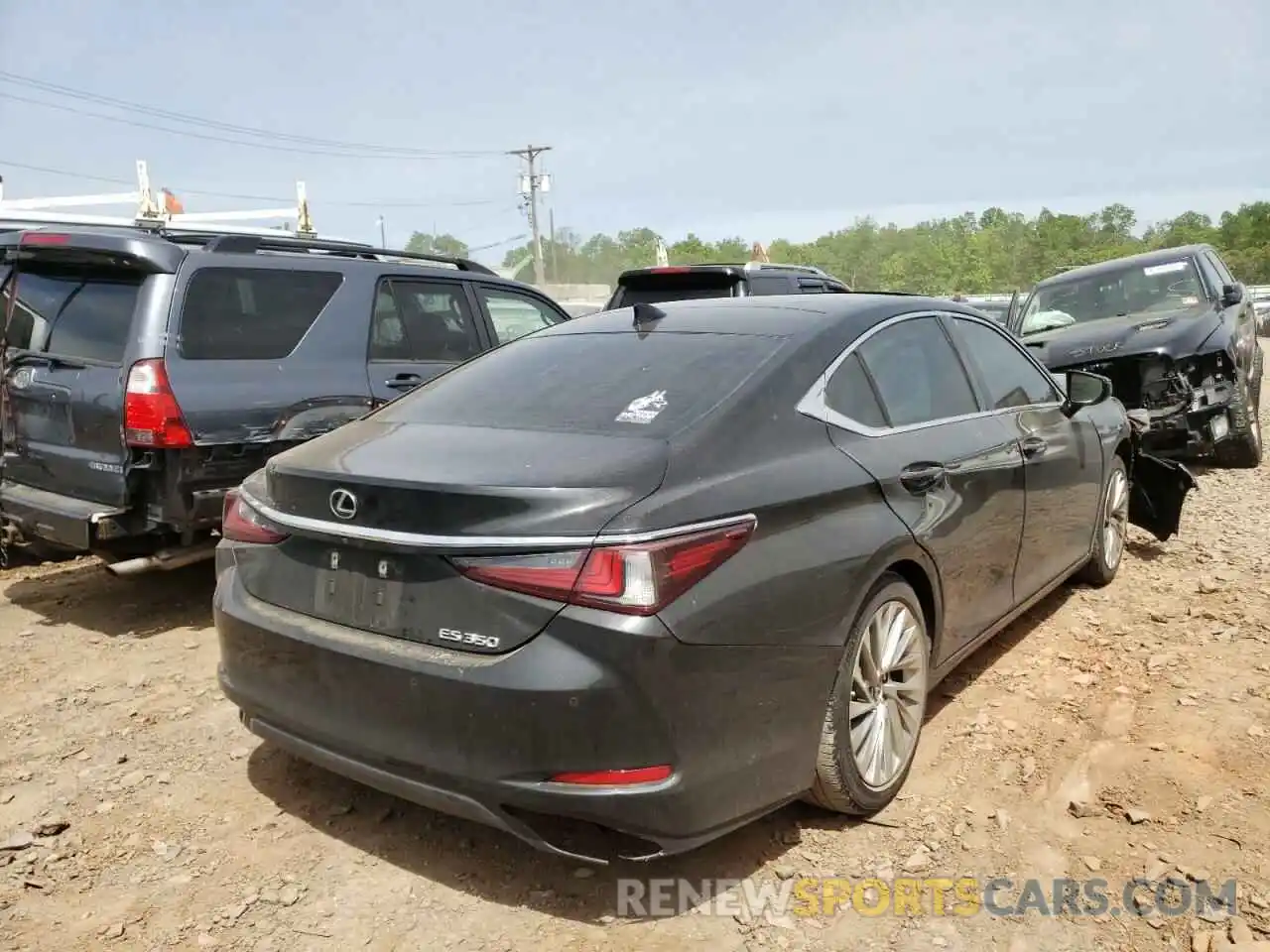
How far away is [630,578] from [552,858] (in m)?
1.08

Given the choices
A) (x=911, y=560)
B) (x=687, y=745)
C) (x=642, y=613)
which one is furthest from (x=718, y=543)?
(x=911, y=560)

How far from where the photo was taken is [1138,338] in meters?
7.67

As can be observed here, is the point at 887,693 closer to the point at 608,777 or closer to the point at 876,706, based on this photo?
the point at 876,706

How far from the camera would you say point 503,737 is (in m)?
2.27

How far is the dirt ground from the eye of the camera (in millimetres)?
2514

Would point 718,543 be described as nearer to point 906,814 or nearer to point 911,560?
point 911,560

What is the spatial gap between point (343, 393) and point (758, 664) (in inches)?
133

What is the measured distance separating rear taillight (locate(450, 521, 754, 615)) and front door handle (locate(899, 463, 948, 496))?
1081mm

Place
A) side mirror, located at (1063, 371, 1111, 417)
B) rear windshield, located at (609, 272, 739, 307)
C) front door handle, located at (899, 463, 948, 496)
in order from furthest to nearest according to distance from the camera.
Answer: rear windshield, located at (609, 272, 739, 307), side mirror, located at (1063, 371, 1111, 417), front door handle, located at (899, 463, 948, 496)

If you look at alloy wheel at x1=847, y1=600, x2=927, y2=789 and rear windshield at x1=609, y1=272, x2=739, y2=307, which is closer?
alloy wheel at x1=847, y1=600, x2=927, y2=789

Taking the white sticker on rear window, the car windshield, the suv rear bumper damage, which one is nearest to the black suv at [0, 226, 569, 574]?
the white sticker on rear window

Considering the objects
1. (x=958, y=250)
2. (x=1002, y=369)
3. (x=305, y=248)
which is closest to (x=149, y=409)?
(x=305, y=248)

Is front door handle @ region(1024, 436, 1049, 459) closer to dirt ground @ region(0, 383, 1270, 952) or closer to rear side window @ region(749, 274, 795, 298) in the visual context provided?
dirt ground @ region(0, 383, 1270, 952)

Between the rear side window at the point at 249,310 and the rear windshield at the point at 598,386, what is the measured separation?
1639mm
